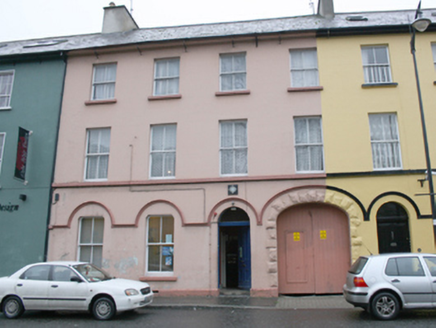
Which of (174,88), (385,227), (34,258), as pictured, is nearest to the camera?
(385,227)

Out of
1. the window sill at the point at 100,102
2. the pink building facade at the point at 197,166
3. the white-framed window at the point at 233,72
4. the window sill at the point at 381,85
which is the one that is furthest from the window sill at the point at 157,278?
the window sill at the point at 381,85

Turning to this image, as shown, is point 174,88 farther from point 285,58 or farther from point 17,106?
point 17,106

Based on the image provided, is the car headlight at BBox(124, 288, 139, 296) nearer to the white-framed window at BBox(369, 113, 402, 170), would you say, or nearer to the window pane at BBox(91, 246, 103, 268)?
the window pane at BBox(91, 246, 103, 268)

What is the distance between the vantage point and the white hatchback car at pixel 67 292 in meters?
9.46

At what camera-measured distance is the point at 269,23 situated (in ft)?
54.1

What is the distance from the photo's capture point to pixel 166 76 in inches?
607

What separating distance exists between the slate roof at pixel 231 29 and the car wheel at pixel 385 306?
9943 millimetres

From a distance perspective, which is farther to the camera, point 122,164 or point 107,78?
point 107,78

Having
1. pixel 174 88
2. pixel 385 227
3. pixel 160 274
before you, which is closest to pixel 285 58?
pixel 174 88

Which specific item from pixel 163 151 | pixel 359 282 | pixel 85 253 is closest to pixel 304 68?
pixel 163 151

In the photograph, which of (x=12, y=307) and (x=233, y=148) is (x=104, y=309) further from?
(x=233, y=148)

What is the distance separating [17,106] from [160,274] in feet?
30.4

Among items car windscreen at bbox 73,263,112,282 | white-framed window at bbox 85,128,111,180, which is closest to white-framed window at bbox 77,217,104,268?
white-framed window at bbox 85,128,111,180

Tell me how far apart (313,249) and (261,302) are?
284 centimetres
